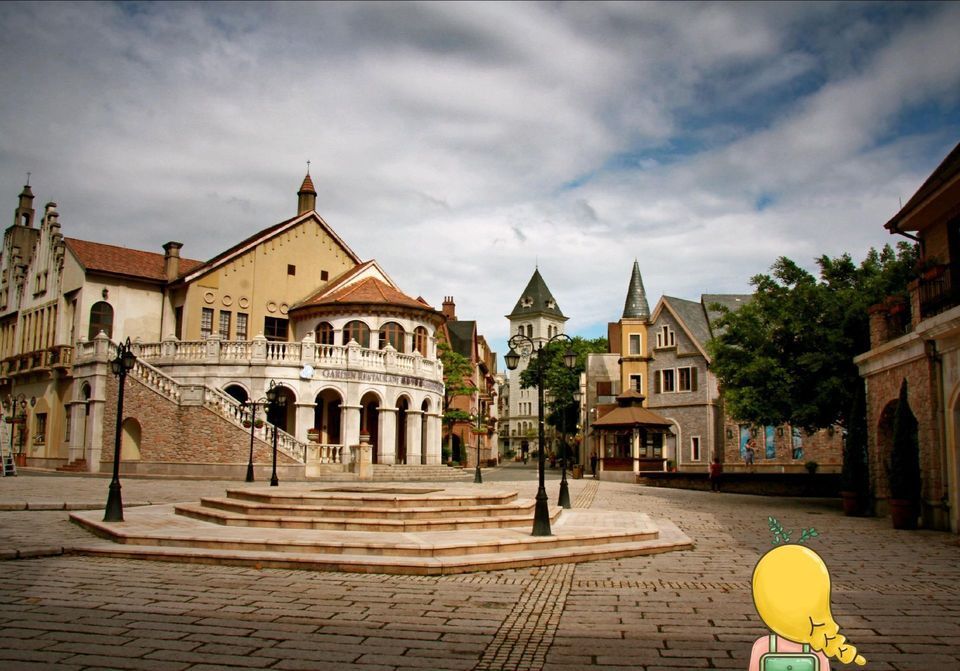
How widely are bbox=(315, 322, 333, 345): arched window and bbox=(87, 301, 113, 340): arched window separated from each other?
11080 millimetres

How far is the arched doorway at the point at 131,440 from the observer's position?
36719 mm

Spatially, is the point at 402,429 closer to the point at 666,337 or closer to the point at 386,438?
the point at 386,438

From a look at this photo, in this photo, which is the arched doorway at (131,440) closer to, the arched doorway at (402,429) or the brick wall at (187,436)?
the brick wall at (187,436)

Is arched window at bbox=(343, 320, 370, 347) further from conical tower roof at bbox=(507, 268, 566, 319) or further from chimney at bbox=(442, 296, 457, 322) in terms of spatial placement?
conical tower roof at bbox=(507, 268, 566, 319)

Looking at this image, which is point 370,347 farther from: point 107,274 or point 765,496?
point 765,496

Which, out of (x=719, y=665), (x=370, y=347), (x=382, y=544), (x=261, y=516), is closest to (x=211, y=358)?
(x=370, y=347)

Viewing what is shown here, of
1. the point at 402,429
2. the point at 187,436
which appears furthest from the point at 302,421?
the point at 402,429

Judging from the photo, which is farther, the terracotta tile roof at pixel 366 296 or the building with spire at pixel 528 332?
the building with spire at pixel 528 332

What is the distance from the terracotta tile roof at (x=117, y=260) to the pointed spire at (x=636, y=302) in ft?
101

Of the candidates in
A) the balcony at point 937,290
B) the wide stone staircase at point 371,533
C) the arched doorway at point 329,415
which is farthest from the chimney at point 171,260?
the balcony at point 937,290

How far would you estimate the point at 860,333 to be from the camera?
24000 millimetres

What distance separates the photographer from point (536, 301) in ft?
436

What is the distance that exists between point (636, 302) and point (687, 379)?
344 inches

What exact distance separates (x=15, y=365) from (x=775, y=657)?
5121cm
